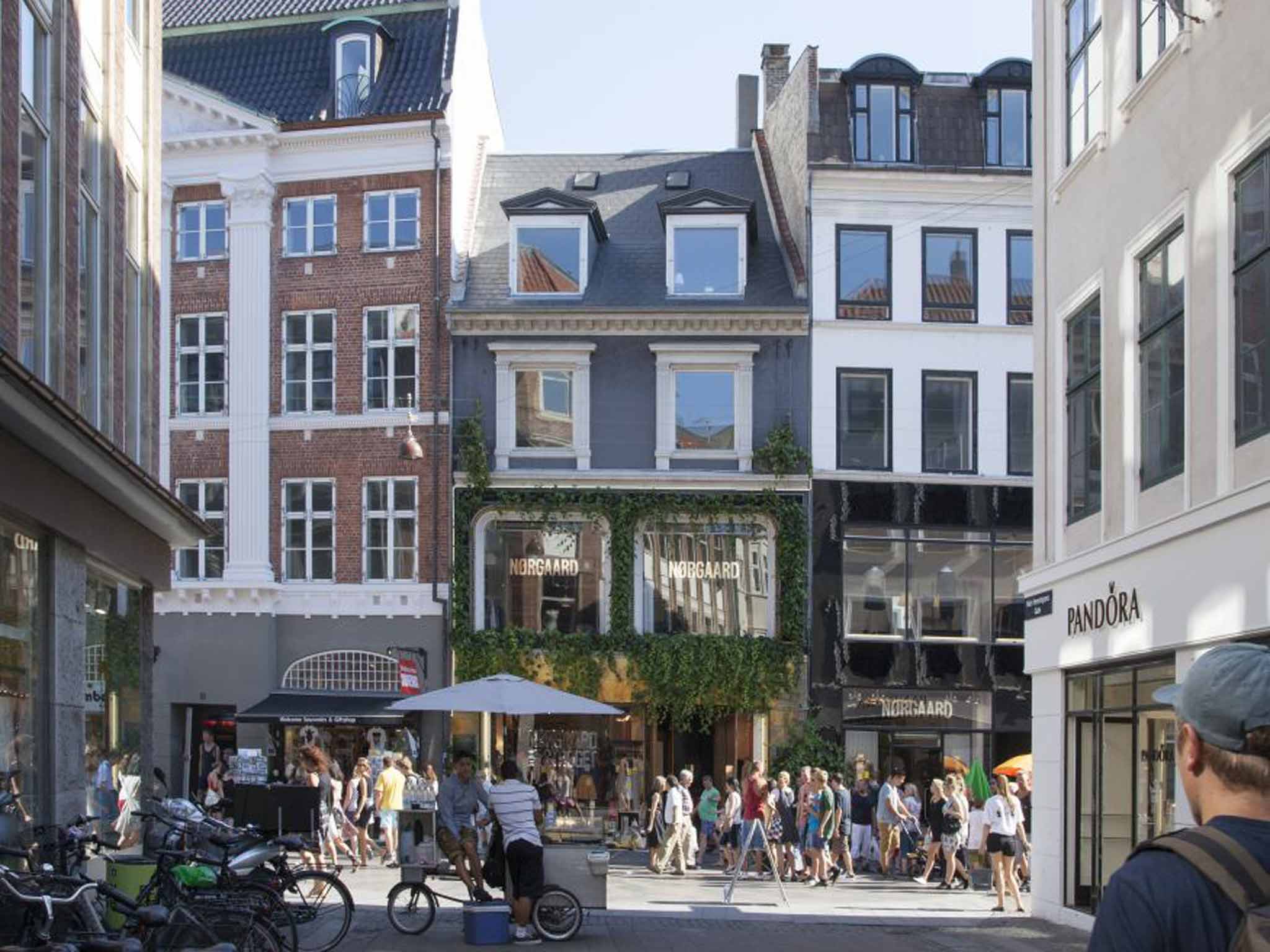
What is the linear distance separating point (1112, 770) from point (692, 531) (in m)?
17.9

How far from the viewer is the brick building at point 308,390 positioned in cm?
3572

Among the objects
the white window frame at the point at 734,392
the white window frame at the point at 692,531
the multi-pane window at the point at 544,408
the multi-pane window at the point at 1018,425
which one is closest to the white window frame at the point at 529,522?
the white window frame at the point at 692,531

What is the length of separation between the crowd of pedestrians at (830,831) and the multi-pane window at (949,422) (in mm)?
7099

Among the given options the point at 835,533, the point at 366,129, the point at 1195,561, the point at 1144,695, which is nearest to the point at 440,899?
the point at 1144,695

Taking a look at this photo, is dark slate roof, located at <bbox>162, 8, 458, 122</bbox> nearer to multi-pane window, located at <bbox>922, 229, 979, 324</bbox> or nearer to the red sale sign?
multi-pane window, located at <bbox>922, 229, 979, 324</bbox>

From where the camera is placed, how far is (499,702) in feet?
65.3

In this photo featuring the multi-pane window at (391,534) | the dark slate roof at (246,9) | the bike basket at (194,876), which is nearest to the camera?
the bike basket at (194,876)

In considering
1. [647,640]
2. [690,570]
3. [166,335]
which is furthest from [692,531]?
[166,335]

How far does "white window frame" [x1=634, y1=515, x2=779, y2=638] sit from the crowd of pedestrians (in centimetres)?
495

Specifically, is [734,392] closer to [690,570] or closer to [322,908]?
[690,570]

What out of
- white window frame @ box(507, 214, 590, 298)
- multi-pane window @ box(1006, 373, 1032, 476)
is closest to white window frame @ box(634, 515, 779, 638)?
multi-pane window @ box(1006, 373, 1032, 476)

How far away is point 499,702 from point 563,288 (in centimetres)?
1774

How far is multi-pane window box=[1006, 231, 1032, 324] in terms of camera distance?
118ft

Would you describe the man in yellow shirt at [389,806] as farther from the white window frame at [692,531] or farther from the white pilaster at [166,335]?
the white pilaster at [166,335]
